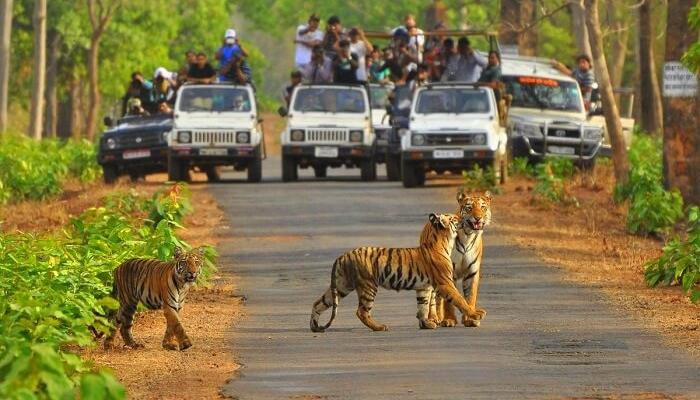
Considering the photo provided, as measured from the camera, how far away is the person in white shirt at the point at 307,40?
3856 cm

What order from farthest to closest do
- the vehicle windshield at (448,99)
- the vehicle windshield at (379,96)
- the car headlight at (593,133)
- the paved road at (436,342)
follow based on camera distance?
the vehicle windshield at (379,96), the car headlight at (593,133), the vehicle windshield at (448,99), the paved road at (436,342)

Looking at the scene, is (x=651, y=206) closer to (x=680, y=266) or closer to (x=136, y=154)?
(x=680, y=266)

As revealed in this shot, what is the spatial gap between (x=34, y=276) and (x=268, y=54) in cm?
16387

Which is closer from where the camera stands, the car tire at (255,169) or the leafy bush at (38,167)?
the leafy bush at (38,167)

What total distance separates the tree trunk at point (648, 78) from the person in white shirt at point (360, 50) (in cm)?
837

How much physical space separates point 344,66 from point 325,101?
945 mm

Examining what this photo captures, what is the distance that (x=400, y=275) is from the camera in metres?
16.2

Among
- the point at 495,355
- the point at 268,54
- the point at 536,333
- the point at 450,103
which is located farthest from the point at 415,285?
the point at 268,54

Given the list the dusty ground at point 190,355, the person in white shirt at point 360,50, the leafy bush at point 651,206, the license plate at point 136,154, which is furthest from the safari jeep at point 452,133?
the dusty ground at point 190,355

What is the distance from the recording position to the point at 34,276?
1583 centimetres

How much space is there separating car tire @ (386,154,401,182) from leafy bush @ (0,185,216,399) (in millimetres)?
13597

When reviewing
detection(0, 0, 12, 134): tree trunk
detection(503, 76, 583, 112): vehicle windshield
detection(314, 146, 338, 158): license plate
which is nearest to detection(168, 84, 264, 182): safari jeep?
detection(314, 146, 338, 158): license plate

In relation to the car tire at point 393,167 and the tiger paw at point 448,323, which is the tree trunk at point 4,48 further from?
the tiger paw at point 448,323

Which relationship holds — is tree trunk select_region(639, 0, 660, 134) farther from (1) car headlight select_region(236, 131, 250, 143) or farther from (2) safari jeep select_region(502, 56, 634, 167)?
(1) car headlight select_region(236, 131, 250, 143)
